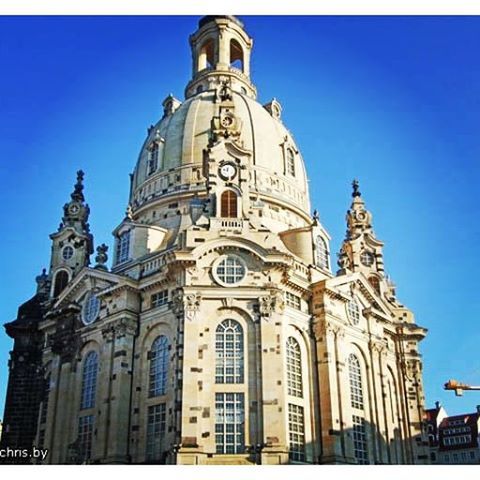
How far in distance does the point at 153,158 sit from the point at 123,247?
→ 1121cm

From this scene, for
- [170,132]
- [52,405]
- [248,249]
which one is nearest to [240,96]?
[170,132]

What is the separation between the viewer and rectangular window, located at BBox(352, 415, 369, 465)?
4569cm

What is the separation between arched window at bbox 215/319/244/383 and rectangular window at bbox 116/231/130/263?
1375 centimetres

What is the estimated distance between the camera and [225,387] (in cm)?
4088

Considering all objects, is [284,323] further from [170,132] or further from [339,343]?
[170,132]

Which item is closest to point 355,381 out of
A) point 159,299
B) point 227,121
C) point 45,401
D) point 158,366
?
point 158,366

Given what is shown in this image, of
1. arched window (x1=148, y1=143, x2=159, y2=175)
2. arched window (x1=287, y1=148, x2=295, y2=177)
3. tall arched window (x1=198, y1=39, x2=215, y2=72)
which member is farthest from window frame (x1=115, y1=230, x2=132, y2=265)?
tall arched window (x1=198, y1=39, x2=215, y2=72)

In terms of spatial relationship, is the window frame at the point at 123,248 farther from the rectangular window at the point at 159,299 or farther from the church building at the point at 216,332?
the rectangular window at the point at 159,299

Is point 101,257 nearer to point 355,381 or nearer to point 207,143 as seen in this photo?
point 207,143

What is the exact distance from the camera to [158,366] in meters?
44.5

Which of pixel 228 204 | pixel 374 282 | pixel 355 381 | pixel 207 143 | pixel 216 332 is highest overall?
pixel 207 143

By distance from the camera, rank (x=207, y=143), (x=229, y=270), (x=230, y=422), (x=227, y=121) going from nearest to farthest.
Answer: (x=230, y=422), (x=229, y=270), (x=227, y=121), (x=207, y=143)

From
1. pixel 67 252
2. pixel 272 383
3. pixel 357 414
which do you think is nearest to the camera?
Answer: pixel 272 383

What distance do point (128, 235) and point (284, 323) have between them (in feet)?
53.9
